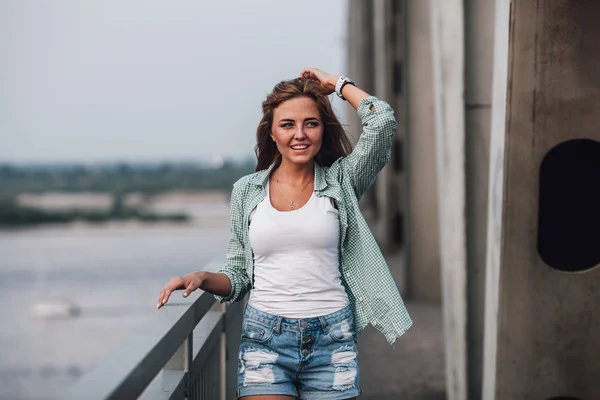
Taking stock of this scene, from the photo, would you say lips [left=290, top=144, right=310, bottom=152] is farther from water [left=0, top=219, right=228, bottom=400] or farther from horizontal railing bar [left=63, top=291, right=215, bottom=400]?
water [left=0, top=219, right=228, bottom=400]

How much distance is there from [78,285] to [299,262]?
6195 centimetres

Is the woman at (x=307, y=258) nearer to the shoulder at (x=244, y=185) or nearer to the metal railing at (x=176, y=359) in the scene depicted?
the shoulder at (x=244, y=185)

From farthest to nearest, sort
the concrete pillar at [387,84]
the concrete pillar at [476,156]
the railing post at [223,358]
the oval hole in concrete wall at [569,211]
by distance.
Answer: the concrete pillar at [387,84], the concrete pillar at [476,156], the railing post at [223,358], the oval hole in concrete wall at [569,211]

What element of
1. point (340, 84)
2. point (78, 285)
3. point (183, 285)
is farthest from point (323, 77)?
point (78, 285)

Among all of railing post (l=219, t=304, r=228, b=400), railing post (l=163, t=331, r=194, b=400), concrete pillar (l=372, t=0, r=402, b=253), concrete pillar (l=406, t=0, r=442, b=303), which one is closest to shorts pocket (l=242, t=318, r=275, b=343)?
railing post (l=163, t=331, r=194, b=400)

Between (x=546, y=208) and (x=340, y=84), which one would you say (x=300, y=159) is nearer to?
(x=340, y=84)

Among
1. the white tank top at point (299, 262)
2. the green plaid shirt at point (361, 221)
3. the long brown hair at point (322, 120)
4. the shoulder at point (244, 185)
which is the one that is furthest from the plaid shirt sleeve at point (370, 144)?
the shoulder at point (244, 185)

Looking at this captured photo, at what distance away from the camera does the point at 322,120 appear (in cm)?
317

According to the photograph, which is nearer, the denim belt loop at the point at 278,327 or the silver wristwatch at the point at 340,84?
the denim belt loop at the point at 278,327

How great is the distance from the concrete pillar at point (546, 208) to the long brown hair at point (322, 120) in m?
0.98

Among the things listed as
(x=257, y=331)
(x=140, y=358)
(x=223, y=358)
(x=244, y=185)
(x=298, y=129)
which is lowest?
(x=223, y=358)

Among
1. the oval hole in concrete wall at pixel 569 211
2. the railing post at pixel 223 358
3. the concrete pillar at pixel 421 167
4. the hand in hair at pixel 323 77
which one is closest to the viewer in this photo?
the hand in hair at pixel 323 77

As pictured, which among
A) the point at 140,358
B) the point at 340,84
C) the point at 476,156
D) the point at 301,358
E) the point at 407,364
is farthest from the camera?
the point at 407,364

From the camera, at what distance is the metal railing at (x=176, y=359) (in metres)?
2.13
